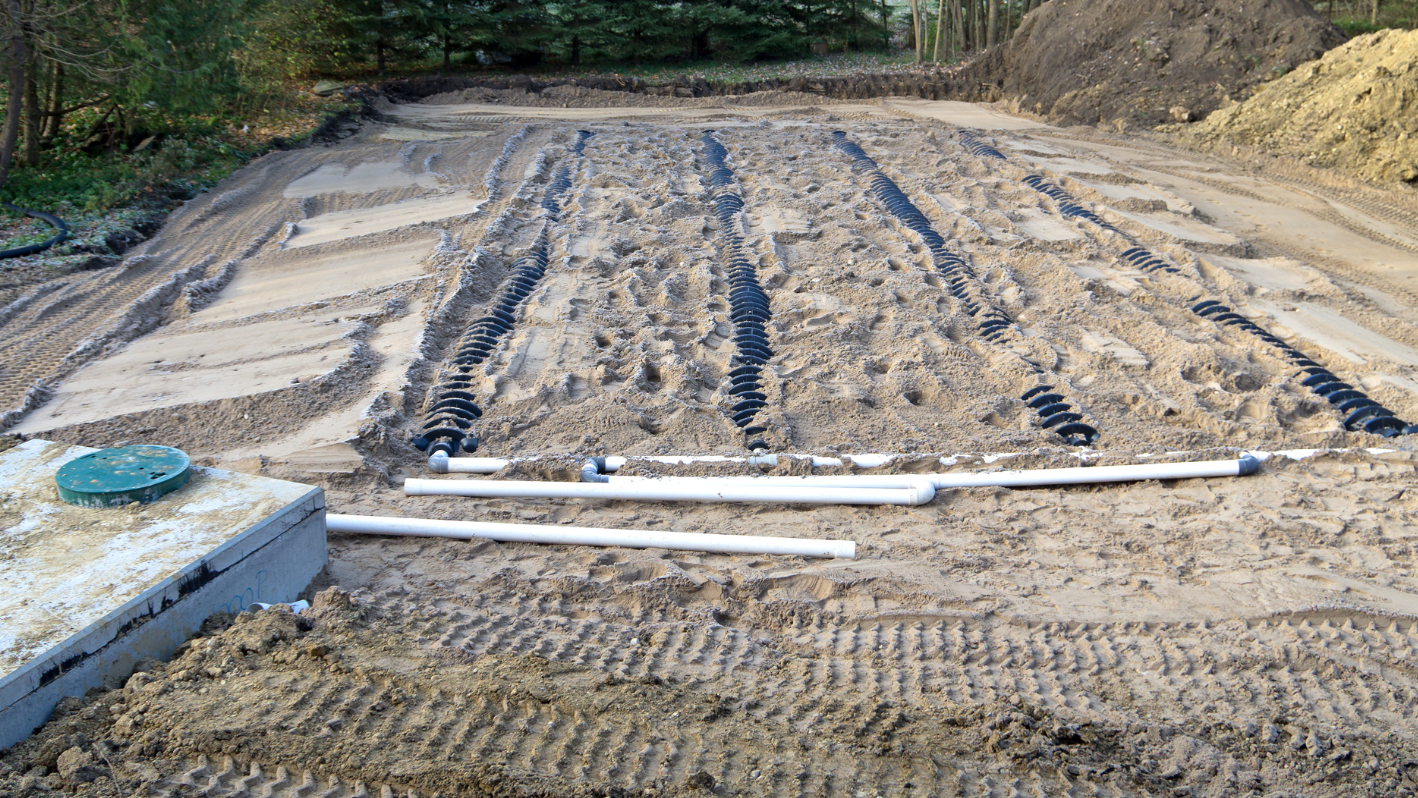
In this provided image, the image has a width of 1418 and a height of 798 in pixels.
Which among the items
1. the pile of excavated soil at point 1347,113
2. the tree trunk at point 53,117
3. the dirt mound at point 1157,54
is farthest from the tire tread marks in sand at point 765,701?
the dirt mound at point 1157,54

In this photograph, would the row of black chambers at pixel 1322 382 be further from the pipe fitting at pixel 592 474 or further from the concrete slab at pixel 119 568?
the concrete slab at pixel 119 568

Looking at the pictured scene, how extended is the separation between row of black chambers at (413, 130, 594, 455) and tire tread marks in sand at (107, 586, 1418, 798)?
4.94 ft

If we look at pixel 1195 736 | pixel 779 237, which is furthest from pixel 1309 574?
pixel 779 237

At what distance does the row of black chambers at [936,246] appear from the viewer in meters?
5.86

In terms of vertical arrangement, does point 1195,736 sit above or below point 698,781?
below

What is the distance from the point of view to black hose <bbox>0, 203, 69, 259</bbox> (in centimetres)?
728

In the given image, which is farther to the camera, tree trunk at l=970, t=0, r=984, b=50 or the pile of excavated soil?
tree trunk at l=970, t=0, r=984, b=50

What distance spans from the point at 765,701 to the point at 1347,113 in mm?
10363

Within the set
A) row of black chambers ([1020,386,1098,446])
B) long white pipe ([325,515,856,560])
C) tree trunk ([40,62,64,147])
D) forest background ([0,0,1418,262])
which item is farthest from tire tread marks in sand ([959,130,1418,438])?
tree trunk ([40,62,64,147])

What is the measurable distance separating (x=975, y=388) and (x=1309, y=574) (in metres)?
1.95

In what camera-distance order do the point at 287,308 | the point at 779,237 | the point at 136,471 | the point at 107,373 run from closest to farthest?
1. the point at 136,471
2. the point at 107,373
3. the point at 287,308
4. the point at 779,237

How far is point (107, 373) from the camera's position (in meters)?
5.33

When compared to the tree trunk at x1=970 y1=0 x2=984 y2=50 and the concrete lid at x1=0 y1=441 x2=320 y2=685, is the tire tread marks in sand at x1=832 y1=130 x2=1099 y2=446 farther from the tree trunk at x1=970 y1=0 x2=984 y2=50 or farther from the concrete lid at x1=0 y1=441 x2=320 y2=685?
the tree trunk at x1=970 y1=0 x2=984 y2=50

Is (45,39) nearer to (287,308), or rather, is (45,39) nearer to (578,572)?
(287,308)
